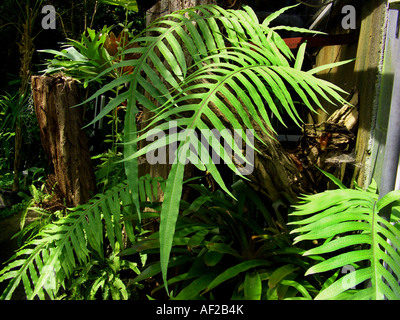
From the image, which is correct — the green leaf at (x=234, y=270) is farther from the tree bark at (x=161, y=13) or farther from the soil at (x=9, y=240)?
the soil at (x=9, y=240)

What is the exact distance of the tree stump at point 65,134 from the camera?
172 cm

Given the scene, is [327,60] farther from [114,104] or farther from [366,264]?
[114,104]

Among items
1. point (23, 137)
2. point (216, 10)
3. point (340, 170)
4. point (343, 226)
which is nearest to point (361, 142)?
point (340, 170)


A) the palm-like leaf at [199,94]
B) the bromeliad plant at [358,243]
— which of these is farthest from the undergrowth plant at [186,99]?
the bromeliad plant at [358,243]

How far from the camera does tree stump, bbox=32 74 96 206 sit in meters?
1.72

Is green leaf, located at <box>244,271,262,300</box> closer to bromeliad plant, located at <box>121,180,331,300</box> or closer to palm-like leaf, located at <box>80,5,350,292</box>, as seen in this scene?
bromeliad plant, located at <box>121,180,331,300</box>

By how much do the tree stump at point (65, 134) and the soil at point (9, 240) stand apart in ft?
2.20

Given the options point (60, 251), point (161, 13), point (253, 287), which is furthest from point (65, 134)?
point (253, 287)

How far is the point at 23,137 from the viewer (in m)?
3.72

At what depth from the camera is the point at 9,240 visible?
2705mm

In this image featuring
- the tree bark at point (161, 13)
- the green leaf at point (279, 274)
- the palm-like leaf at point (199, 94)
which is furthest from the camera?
the tree bark at point (161, 13)

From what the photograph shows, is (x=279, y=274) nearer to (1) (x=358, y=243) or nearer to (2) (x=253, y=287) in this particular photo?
(2) (x=253, y=287)

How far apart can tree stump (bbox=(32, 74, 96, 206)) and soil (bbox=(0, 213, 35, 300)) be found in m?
0.67

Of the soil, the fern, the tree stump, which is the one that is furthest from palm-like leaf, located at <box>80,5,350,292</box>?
the soil
